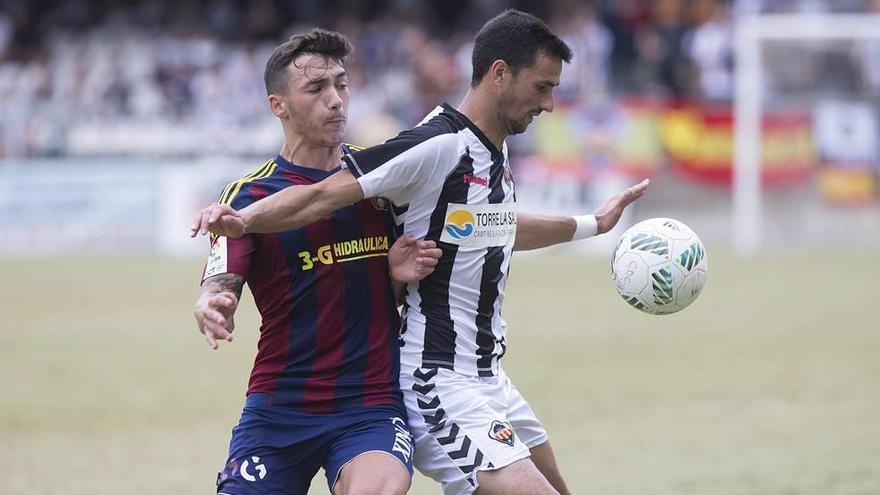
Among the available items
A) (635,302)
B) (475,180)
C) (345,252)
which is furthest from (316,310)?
(635,302)

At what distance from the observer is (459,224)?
5.48m

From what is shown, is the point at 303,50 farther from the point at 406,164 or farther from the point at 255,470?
the point at 255,470

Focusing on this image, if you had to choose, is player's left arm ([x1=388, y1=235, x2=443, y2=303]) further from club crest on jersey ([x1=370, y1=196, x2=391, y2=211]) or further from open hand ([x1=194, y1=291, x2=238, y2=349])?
open hand ([x1=194, y1=291, x2=238, y2=349])

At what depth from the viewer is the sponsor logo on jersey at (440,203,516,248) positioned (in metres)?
5.47

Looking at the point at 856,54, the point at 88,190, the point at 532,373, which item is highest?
the point at 856,54

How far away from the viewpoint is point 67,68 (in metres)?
28.7

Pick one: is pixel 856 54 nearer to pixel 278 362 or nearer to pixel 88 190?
pixel 88 190

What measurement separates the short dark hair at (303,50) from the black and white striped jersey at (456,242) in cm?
46

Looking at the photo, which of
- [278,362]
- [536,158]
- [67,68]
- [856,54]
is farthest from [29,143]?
[278,362]

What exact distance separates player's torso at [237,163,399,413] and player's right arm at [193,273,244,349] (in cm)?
26

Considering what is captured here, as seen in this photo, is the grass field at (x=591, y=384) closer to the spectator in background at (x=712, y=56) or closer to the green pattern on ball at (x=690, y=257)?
the green pattern on ball at (x=690, y=257)

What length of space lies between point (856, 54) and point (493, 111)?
61.2 ft

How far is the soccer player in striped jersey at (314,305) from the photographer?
5.31 metres

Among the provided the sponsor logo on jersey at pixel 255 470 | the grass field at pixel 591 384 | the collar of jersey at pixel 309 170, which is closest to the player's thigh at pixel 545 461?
the sponsor logo on jersey at pixel 255 470
